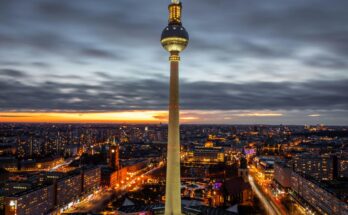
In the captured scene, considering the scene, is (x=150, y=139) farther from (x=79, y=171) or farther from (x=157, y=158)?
(x=79, y=171)

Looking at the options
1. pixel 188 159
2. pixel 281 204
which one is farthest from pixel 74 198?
pixel 188 159

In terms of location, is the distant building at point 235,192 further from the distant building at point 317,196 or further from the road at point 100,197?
the road at point 100,197

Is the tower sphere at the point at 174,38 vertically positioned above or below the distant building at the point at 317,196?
above

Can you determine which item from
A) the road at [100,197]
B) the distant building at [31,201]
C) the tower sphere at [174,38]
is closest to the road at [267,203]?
the road at [100,197]

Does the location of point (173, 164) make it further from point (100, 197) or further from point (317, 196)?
point (100, 197)

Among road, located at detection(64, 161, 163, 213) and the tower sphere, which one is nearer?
the tower sphere

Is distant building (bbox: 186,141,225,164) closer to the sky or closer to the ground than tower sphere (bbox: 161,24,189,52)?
closer to the ground

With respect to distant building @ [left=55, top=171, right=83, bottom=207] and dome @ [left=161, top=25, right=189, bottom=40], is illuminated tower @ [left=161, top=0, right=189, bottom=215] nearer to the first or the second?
dome @ [left=161, top=25, right=189, bottom=40]

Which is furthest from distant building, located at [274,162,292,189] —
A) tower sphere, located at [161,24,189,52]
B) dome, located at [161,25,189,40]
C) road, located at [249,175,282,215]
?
dome, located at [161,25,189,40]
